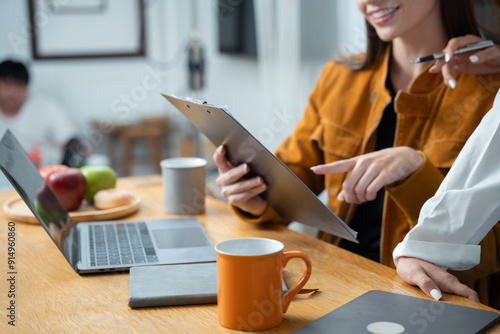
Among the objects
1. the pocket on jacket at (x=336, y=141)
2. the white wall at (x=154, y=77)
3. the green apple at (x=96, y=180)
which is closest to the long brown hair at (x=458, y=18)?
the pocket on jacket at (x=336, y=141)

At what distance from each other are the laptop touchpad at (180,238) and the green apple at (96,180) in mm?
265

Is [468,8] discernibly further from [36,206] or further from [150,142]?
[150,142]

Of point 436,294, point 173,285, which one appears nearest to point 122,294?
point 173,285

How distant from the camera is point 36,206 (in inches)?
35.3

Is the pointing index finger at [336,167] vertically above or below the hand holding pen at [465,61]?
below

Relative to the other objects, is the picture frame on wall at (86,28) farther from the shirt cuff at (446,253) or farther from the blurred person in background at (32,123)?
the shirt cuff at (446,253)

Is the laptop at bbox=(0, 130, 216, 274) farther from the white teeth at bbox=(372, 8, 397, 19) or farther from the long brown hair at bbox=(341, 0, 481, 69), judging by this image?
the long brown hair at bbox=(341, 0, 481, 69)

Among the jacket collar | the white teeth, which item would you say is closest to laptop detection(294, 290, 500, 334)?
the jacket collar

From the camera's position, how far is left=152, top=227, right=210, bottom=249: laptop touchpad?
1.00 metres

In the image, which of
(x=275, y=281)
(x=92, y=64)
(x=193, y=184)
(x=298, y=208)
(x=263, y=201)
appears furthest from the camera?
(x=92, y=64)

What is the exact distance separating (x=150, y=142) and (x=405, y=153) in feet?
10.2

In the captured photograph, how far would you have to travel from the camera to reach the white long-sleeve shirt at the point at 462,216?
2.73 ft

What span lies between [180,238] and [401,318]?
0.48 meters

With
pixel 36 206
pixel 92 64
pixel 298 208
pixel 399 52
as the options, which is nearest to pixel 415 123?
Answer: pixel 399 52
